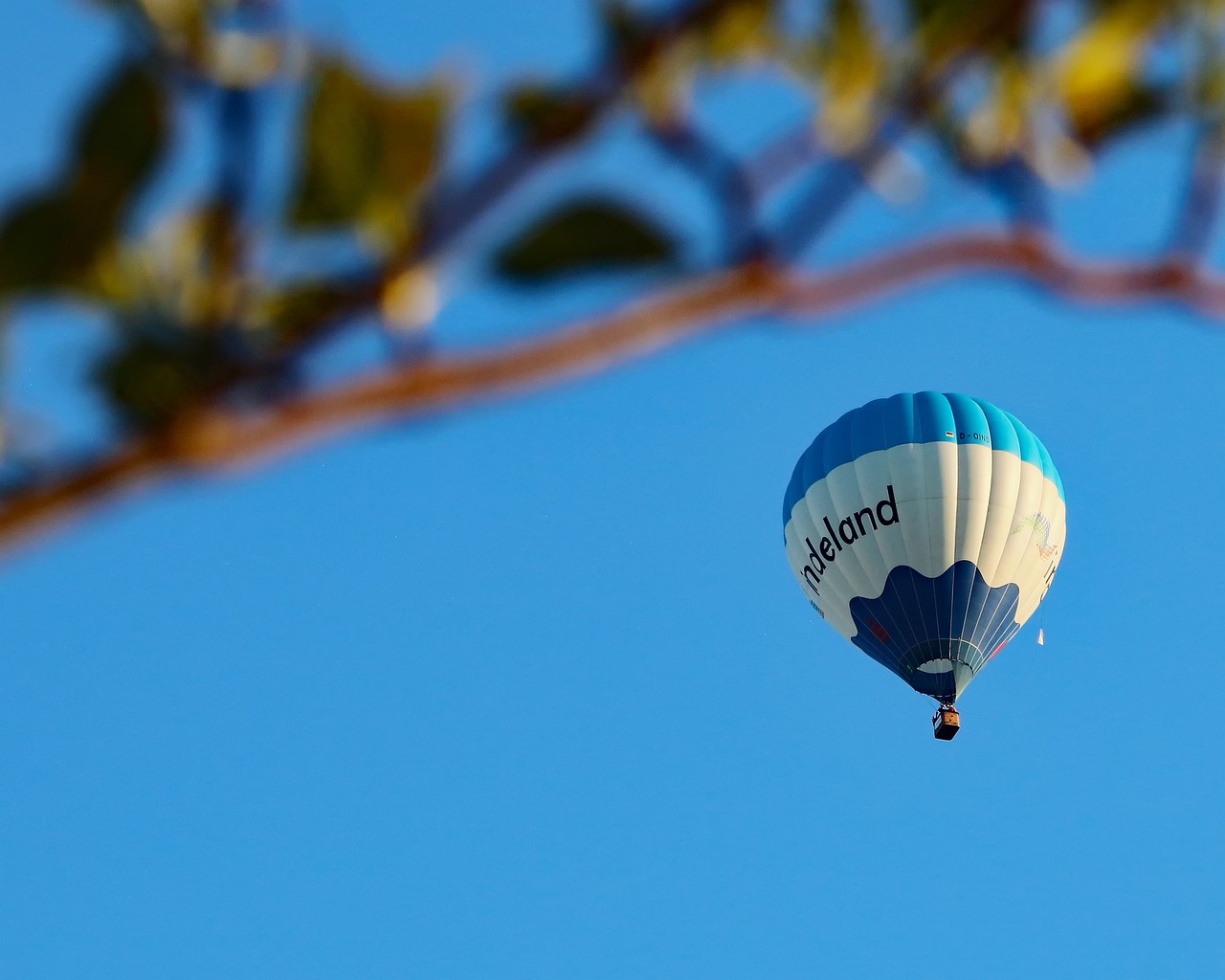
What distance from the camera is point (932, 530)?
2228cm

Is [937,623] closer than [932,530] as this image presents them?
No

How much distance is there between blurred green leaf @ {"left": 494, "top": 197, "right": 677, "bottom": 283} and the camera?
2.31 metres

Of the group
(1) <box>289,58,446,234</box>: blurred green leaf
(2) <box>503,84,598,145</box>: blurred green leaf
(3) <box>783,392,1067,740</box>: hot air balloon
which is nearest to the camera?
(2) <box>503,84,598,145</box>: blurred green leaf

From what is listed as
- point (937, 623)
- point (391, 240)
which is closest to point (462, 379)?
point (391, 240)

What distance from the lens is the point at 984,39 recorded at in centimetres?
219

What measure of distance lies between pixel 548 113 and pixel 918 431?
21.1m

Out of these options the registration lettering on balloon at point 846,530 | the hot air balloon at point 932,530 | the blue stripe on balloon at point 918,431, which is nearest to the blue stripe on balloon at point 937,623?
the hot air balloon at point 932,530

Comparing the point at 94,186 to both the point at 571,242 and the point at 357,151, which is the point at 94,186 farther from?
the point at 571,242

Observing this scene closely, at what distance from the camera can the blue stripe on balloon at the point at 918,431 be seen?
2277cm

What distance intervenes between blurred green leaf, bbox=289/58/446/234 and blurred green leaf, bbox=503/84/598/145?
13 cm

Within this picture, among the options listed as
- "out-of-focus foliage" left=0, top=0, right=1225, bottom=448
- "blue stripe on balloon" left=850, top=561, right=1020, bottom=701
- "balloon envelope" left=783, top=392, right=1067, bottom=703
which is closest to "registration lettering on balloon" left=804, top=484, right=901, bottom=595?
"balloon envelope" left=783, top=392, right=1067, bottom=703

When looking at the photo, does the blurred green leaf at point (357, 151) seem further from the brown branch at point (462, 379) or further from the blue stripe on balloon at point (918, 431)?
the blue stripe on balloon at point (918, 431)

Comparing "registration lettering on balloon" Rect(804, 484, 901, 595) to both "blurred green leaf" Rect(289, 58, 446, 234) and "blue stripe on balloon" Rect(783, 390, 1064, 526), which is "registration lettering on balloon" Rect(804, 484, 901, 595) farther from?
"blurred green leaf" Rect(289, 58, 446, 234)

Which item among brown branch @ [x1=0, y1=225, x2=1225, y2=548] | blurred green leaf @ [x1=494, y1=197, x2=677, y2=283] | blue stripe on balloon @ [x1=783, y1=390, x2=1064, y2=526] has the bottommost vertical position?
brown branch @ [x1=0, y1=225, x2=1225, y2=548]
